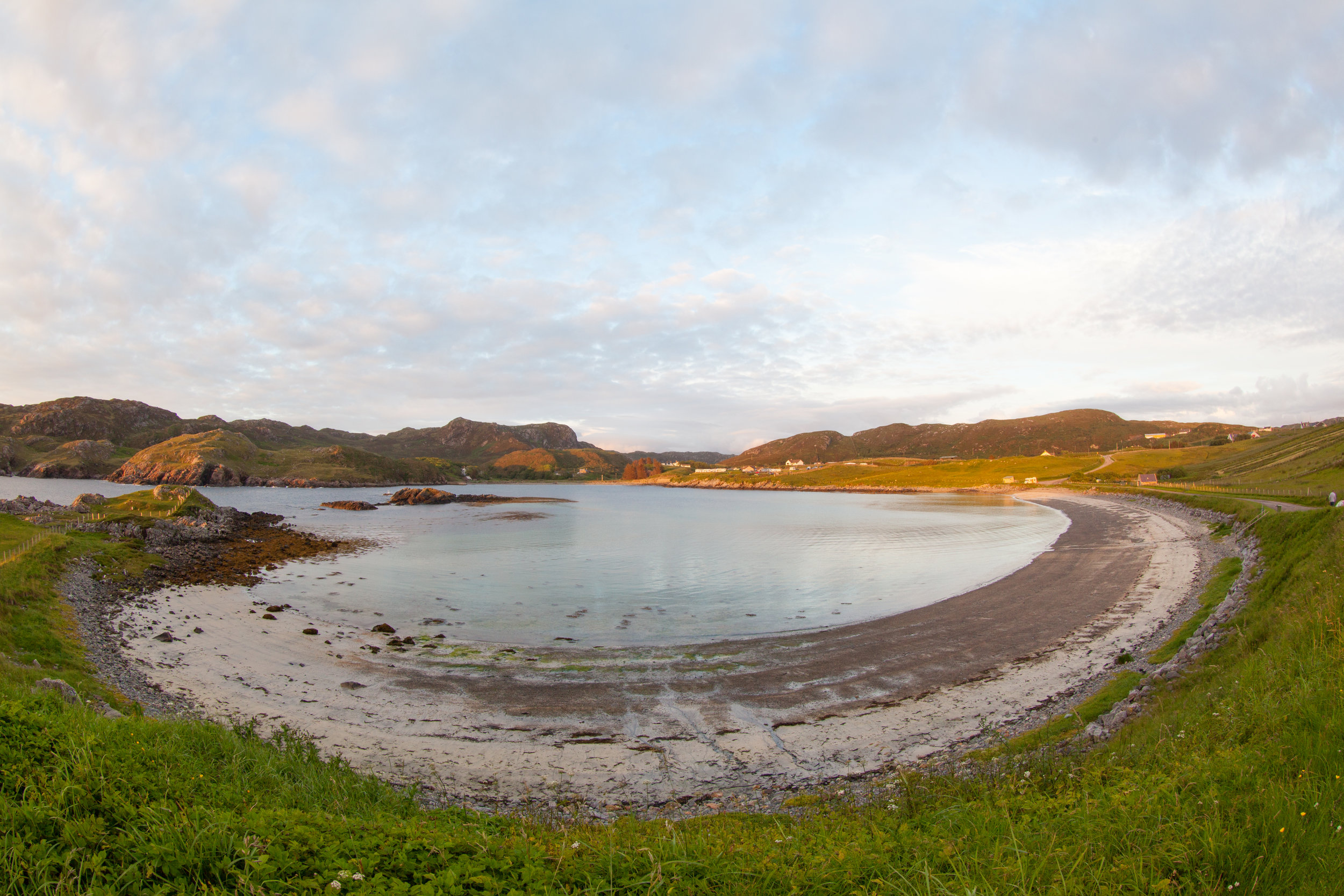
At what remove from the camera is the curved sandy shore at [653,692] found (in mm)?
12352

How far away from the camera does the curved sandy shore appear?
1235 cm

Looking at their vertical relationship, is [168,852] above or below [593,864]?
above

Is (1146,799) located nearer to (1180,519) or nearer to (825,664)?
(825,664)

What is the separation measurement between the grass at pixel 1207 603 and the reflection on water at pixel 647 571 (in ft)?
32.5

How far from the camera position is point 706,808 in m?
10.4

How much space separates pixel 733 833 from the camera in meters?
7.10

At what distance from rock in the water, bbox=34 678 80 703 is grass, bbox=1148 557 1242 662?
86.2ft

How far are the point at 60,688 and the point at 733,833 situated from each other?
13.8 metres

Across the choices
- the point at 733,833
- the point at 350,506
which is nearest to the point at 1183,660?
the point at 733,833

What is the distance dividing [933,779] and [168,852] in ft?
32.2

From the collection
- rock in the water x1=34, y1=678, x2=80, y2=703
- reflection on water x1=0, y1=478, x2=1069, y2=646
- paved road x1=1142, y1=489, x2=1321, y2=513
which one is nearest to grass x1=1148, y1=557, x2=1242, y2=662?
paved road x1=1142, y1=489, x2=1321, y2=513

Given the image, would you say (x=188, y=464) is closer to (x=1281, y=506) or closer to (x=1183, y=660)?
(x=1183, y=660)

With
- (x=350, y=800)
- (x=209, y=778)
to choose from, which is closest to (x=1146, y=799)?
(x=350, y=800)

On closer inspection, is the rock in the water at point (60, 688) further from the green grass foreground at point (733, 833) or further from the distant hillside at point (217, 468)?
the distant hillside at point (217, 468)
